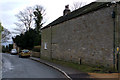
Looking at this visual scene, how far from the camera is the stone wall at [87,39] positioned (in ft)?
35.0

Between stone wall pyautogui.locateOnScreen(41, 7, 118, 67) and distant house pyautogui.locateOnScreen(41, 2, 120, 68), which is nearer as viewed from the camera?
distant house pyautogui.locateOnScreen(41, 2, 120, 68)

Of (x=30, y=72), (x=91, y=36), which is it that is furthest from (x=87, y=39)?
(x=30, y=72)

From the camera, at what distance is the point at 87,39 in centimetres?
1298

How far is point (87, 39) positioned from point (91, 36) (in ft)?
2.11

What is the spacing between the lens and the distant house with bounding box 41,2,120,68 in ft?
33.6

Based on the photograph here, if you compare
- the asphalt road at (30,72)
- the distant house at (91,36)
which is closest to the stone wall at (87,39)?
the distant house at (91,36)

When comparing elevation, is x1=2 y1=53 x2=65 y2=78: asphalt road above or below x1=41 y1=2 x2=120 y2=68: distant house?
below

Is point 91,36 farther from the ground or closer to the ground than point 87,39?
farther from the ground

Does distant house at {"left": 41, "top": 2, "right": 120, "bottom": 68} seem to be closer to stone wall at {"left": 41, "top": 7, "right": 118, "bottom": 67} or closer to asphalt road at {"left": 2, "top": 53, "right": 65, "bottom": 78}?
stone wall at {"left": 41, "top": 7, "right": 118, "bottom": 67}

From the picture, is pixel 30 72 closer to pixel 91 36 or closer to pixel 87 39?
pixel 87 39

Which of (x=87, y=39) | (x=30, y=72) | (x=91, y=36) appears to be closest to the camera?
(x=30, y=72)

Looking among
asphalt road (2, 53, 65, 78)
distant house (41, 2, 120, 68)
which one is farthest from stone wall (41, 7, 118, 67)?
asphalt road (2, 53, 65, 78)

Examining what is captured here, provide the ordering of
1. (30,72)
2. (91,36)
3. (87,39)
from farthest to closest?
(87,39)
(91,36)
(30,72)

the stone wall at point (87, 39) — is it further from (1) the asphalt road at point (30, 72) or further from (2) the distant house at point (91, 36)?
(1) the asphalt road at point (30, 72)
